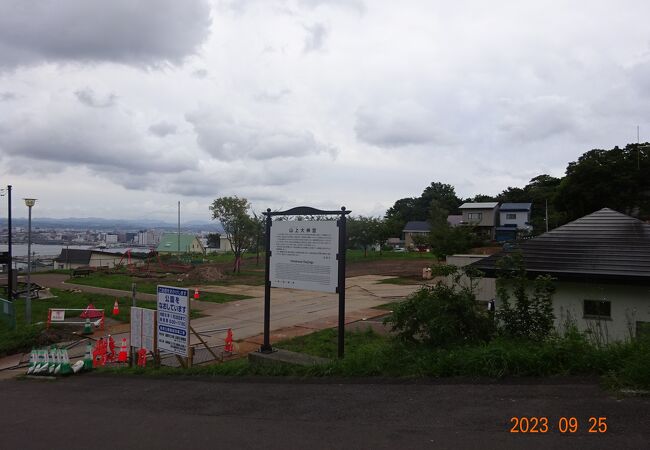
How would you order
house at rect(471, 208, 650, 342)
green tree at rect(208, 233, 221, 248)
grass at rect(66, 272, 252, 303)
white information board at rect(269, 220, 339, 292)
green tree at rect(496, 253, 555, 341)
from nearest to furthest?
1. green tree at rect(496, 253, 555, 341)
2. white information board at rect(269, 220, 339, 292)
3. house at rect(471, 208, 650, 342)
4. grass at rect(66, 272, 252, 303)
5. green tree at rect(208, 233, 221, 248)

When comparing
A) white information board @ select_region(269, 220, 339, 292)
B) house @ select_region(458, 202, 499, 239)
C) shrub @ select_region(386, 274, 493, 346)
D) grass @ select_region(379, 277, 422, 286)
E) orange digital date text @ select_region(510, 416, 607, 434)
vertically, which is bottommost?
grass @ select_region(379, 277, 422, 286)

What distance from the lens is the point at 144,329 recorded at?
10719 millimetres

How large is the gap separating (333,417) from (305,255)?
361 cm

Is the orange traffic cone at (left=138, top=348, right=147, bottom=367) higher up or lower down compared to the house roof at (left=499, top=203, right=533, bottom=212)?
lower down

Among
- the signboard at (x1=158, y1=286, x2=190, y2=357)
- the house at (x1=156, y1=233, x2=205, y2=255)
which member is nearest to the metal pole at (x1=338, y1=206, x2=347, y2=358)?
the signboard at (x1=158, y1=286, x2=190, y2=357)

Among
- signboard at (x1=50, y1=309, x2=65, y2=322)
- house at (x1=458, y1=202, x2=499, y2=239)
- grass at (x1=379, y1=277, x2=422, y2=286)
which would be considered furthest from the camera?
house at (x1=458, y1=202, x2=499, y2=239)

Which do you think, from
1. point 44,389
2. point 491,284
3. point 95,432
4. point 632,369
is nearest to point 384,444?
point 632,369

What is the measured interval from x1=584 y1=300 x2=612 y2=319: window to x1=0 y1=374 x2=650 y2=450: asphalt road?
5579mm

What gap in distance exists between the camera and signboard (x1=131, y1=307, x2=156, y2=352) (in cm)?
1050

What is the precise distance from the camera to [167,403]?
260 inches

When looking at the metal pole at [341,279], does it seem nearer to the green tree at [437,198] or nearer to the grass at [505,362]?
the grass at [505,362]

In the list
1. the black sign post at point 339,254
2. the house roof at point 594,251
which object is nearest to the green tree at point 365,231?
the house roof at point 594,251

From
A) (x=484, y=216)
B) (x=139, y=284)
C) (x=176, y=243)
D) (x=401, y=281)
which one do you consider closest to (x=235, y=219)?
(x=139, y=284)

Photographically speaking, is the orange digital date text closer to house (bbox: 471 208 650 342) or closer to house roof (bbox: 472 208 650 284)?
house (bbox: 471 208 650 342)
